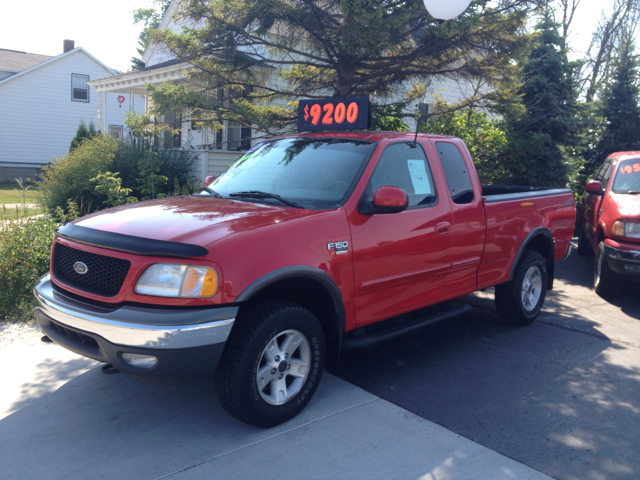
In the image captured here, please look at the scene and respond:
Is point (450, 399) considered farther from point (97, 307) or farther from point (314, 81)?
point (314, 81)

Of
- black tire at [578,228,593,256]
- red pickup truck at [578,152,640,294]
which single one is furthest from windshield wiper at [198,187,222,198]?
black tire at [578,228,593,256]

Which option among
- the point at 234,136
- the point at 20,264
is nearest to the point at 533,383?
the point at 20,264

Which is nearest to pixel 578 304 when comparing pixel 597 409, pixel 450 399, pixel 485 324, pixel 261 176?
pixel 485 324

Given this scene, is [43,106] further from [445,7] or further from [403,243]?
[403,243]

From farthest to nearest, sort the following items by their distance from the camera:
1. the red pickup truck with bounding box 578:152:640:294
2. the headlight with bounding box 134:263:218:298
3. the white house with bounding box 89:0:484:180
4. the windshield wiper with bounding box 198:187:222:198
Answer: the white house with bounding box 89:0:484:180 → the red pickup truck with bounding box 578:152:640:294 → the windshield wiper with bounding box 198:187:222:198 → the headlight with bounding box 134:263:218:298

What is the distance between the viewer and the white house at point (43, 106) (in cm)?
2681

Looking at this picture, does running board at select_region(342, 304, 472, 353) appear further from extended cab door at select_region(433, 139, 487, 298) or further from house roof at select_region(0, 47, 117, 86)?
house roof at select_region(0, 47, 117, 86)

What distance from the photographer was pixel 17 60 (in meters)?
28.9

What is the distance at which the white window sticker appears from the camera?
4754 mm

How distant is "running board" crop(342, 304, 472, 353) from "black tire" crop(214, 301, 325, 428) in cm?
31

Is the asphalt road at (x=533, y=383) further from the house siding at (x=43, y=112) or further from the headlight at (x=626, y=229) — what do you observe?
the house siding at (x=43, y=112)

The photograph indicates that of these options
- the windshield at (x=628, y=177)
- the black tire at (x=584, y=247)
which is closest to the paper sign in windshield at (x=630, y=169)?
the windshield at (x=628, y=177)

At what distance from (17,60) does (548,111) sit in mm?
27100

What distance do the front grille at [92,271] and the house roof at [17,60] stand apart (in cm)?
2859
